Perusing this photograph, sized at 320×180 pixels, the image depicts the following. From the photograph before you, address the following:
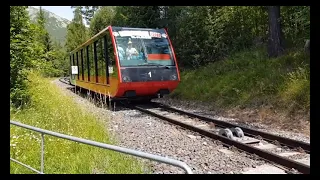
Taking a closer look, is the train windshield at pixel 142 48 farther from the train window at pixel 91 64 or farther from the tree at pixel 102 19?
the tree at pixel 102 19

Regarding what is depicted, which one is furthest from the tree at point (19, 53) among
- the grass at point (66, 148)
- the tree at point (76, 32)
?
the tree at point (76, 32)

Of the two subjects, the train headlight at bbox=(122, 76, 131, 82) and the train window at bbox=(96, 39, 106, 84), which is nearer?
the train headlight at bbox=(122, 76, 131, 82)

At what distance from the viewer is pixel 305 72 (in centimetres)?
1026

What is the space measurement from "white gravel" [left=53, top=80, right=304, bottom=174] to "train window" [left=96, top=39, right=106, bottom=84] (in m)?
3.59

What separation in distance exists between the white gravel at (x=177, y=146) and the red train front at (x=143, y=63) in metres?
1.99

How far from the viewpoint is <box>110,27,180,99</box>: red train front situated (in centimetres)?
1179

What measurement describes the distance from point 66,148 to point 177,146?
2.13 m

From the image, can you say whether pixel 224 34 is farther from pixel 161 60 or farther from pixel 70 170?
pixel 70 170

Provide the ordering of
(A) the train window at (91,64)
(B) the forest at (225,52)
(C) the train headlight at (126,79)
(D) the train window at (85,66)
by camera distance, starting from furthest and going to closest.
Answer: (D) the train window at (85,66), (A) the train window at (91,64), (C) the train headlight at (126,79), (B) the forest at (225,52)

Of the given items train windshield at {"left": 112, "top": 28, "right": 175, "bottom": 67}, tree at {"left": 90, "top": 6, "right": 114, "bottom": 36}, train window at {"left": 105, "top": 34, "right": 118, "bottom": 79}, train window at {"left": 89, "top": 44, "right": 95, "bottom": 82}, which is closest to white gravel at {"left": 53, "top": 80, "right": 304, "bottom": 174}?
train window at {"left": 105, "top": 34, "right": 118, "bottom": 79}

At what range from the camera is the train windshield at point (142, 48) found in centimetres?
1198

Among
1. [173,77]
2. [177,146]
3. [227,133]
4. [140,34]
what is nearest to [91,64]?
[140,34]

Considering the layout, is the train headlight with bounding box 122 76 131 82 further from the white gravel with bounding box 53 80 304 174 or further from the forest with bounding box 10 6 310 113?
the forest with bounding box 10 6 310 113
